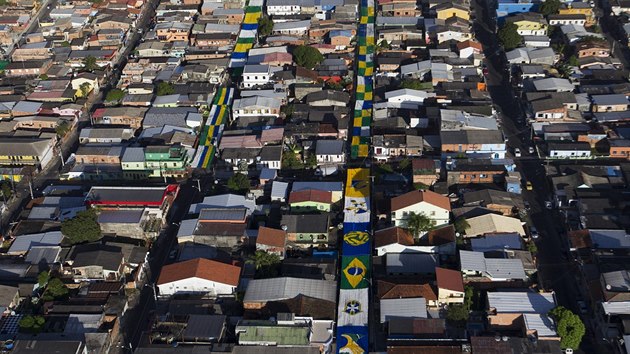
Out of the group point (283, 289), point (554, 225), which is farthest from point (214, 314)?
point (554, 225)

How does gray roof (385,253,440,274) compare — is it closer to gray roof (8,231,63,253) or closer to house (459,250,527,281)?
house (459,250,527,281)

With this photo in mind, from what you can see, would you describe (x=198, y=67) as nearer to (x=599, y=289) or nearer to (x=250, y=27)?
(x=250, y=27)

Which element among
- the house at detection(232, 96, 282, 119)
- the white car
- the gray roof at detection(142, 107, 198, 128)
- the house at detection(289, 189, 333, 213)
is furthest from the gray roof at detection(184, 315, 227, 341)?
the white car

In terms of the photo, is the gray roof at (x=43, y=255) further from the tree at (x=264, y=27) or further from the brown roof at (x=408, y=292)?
the tree at (x=264, y=27)

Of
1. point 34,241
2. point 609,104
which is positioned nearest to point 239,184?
point 34,241

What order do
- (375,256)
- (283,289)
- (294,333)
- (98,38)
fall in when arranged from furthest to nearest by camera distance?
(98,38)
(375,256)
(283,289)
(294,333)

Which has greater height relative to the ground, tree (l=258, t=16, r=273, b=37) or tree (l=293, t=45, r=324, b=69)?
tree (l=258, t=16, r=273, b=37)
